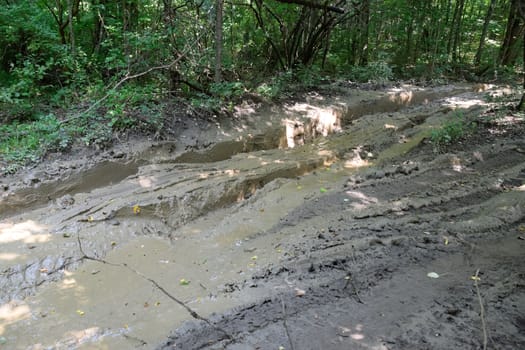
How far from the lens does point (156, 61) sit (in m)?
8.34

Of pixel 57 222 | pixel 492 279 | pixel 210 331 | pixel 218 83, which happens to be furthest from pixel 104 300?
pixel 218 83

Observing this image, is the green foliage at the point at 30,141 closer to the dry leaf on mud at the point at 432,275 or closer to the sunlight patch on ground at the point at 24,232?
the sunlight patch on ground at the point at 24,232

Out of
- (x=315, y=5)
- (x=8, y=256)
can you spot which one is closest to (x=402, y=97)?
(x=315, y=5)

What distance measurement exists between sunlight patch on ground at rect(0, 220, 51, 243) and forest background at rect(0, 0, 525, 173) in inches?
43.4

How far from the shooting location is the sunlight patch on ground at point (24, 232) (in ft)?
16.3

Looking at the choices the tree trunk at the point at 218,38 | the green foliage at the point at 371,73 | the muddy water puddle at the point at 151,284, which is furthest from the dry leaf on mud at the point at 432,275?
the green foliage at the point at 371,73

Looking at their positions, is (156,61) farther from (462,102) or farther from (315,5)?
(462,102)

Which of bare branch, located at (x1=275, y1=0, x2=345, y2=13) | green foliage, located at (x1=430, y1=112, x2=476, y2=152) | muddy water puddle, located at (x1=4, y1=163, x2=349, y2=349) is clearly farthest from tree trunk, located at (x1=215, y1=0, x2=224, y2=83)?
green foliage, located at (x1=430, y1=112, x2=476, y2=152)

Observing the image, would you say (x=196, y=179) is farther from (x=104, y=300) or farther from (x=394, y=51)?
(x=394, y=51)

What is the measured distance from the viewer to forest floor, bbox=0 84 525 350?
10.4 ft

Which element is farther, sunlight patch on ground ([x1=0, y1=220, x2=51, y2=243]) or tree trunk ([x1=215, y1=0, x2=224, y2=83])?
tree trunk ([x1=215, y1=0, x2=224, y2=83])

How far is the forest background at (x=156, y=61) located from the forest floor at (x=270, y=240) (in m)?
0.54

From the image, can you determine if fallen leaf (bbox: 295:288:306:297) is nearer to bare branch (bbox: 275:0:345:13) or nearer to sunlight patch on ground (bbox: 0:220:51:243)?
sunlight patch on ground (bbox: 0:220:51:243)

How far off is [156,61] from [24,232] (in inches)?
182
